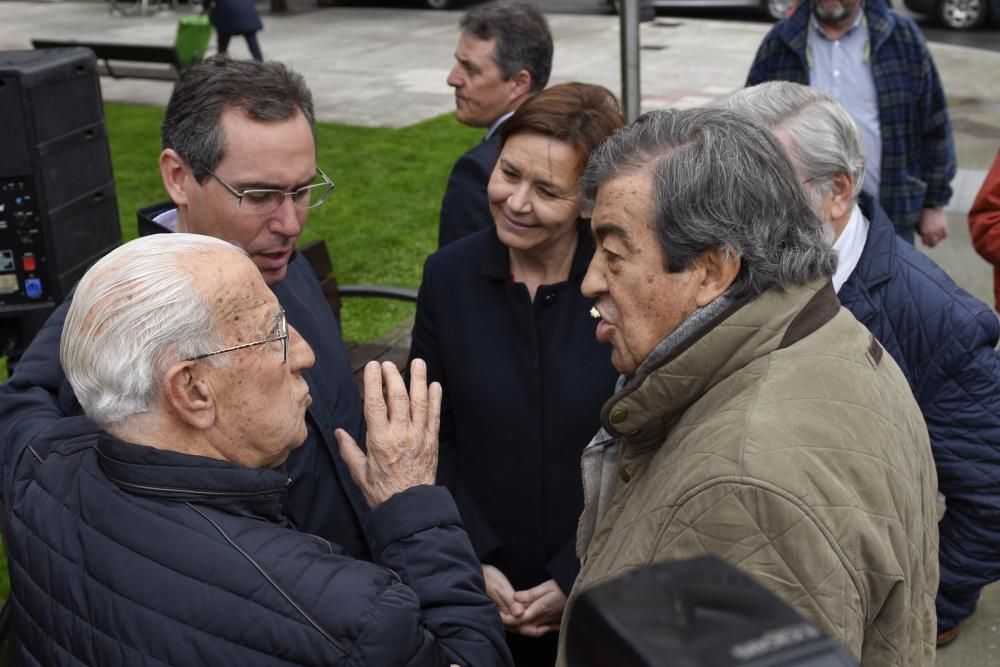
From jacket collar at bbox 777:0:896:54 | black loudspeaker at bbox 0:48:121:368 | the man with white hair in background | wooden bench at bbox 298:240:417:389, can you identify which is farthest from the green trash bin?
the man with white hair in background

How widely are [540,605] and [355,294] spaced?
2.72 meters

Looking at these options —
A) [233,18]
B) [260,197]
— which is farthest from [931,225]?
[233,18]

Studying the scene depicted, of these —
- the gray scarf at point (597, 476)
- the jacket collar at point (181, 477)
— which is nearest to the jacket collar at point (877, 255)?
the gray scarf at point (597, 476)

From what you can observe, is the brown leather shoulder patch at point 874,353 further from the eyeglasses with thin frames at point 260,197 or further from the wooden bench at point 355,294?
the wooden bench at point 355,294

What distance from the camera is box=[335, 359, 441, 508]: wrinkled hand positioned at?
6.73 ft

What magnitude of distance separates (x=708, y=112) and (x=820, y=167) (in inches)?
33.8

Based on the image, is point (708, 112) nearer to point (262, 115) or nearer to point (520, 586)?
point (262, 115)

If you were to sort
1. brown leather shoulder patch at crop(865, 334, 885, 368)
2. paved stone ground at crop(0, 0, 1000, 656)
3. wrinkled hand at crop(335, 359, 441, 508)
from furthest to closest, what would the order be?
1. paved stone ground at crop(0, 0, 1000, 656)
2. wrinkled hand at crop(335, 359, 441, 508)
3. brown leather shoulder patch at crop(865, 334, 885, 368)

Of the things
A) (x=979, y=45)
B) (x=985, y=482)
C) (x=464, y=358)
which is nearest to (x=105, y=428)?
(x=464, y=358)

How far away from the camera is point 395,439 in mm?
2059

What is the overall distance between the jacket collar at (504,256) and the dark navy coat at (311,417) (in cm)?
47

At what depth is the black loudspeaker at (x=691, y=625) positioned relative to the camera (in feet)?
2.04

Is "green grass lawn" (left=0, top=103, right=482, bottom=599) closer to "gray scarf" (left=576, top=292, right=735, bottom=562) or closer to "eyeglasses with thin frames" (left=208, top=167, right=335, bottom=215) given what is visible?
"eyeglasses with thin frames" (left=208, top=167, right=335, bottom=215)

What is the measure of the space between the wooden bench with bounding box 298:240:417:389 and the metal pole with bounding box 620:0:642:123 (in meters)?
1.32
